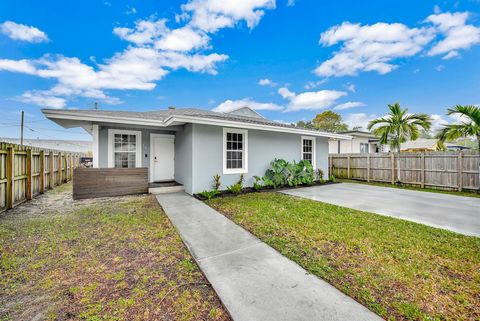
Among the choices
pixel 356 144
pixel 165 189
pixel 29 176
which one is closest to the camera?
pixel 29 176

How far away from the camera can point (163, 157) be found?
9031mm

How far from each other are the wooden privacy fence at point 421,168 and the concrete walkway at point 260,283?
10.2 metres

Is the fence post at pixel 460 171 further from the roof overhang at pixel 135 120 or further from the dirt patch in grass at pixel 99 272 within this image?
the dirt patch in grass at pixel 99 272

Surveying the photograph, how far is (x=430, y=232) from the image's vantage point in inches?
147

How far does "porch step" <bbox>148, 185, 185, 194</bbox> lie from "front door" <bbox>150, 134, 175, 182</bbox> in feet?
4.22

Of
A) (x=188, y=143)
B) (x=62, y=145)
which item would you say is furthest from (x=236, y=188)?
(x=62, y=145)

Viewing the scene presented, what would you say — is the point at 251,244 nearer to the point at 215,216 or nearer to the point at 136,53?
the point at 215,216

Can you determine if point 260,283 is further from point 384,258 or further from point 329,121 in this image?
point 329,121

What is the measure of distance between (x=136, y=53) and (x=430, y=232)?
539 inches

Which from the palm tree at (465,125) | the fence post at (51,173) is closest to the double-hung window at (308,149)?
the palm tree at (465,125)

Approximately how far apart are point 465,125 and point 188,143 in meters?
10.8

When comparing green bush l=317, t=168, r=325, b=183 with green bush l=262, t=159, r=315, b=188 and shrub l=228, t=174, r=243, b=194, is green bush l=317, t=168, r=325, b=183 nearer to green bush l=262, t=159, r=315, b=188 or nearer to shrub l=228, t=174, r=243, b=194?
green bush l=262, t=159, r=315, b=188

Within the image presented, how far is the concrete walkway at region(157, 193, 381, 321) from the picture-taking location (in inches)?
69.9

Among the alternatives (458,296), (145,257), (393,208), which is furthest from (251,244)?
(393,208)
